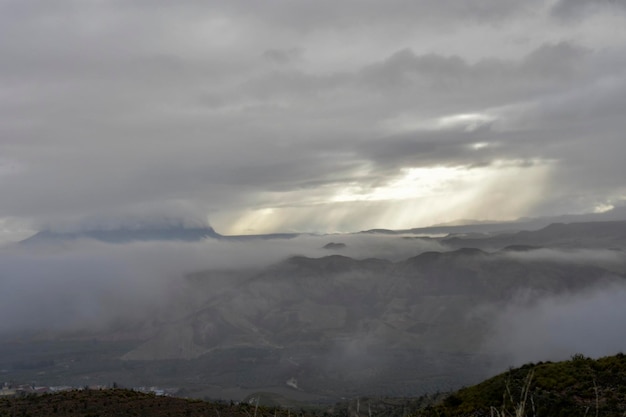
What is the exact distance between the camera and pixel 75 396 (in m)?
53.5

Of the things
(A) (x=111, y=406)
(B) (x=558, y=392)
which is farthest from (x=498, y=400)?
(A) (x=111, y=406)

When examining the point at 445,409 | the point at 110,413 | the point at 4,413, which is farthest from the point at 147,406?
the point at 445,409

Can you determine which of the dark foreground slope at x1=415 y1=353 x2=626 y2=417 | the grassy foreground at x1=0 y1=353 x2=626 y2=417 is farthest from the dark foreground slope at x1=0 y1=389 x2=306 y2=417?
the dark foreground slope at x1=415 y1=353 x2=626 y2=417

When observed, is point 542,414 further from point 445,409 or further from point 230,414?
point 230,414

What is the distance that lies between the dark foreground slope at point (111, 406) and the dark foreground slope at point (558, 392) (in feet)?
56.1

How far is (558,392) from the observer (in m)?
32.8

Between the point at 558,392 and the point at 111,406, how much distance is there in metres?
38.0

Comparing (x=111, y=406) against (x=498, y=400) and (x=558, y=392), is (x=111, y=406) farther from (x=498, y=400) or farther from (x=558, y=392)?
(x=558, y=392)

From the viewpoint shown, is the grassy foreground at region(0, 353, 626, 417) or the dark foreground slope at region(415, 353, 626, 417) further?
the grassy foreground at region(0, 353, 626, 417)

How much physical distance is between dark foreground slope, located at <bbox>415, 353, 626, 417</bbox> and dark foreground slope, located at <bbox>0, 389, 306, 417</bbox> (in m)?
17.1

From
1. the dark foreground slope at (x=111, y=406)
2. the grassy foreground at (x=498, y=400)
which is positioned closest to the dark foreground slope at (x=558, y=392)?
the grassy foreground at (x=498, y=400)

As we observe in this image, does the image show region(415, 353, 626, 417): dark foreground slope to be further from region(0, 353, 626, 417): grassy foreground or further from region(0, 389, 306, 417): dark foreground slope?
region(0, 389, 306, 417): dark foreground slope

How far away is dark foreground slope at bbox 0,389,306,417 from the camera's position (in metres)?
47.5

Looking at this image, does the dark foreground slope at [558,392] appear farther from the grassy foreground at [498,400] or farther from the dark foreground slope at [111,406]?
the dark foreground slope at [111,406]
